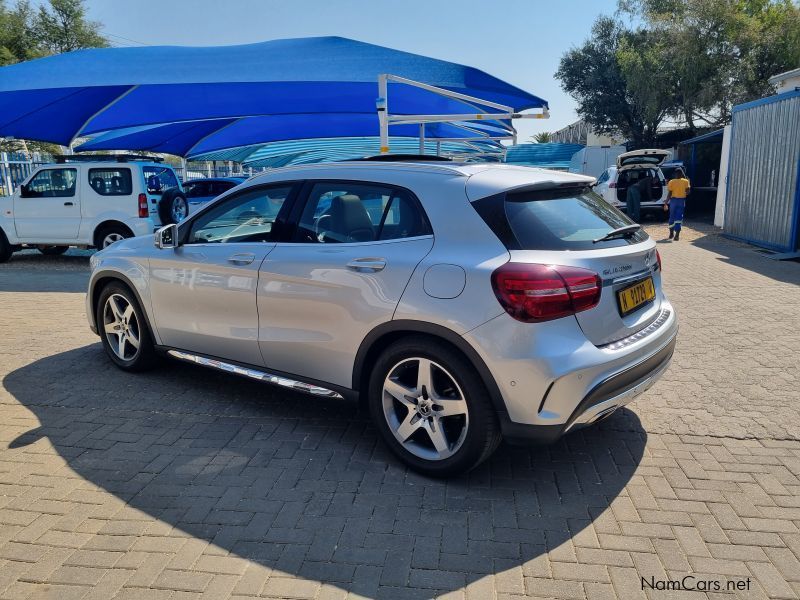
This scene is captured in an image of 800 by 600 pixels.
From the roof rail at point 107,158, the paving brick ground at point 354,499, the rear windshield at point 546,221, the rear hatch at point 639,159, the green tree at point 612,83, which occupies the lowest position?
the paving brick ground at point 354,499

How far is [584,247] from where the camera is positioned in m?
3.18

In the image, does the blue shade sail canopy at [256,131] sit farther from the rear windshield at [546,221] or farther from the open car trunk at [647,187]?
the rear windshield at [546,221]

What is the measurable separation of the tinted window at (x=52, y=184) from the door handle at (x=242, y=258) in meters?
8.61

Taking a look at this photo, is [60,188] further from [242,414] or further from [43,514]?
[43,514]

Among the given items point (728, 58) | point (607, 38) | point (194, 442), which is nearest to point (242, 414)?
point (194, 442)

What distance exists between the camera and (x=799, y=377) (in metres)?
4.94

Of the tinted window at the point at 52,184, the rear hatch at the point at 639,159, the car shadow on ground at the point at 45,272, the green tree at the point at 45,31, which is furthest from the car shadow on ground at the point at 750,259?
the green tree at the point at 45,31

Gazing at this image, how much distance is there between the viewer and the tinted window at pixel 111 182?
10.9m

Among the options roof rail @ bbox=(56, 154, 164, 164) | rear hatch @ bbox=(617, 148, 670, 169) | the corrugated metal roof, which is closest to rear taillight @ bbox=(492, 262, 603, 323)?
roof rail @ bbox=(56, 154, 164, 164)

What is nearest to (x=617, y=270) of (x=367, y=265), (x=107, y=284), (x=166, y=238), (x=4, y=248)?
(x=367, y=265)

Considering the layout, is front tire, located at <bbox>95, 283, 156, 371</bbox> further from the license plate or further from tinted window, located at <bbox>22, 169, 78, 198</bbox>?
tinted window, located at <bbox>22, 169, 78, 198</bbox>

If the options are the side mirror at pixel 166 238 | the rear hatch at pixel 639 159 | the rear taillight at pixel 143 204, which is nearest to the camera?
the side mirror at pixel 166 238

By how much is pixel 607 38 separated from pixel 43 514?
39382 millimetres

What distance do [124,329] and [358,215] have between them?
8.33 ft
